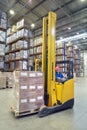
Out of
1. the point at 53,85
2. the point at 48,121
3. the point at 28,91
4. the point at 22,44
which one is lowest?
the point at 48,121

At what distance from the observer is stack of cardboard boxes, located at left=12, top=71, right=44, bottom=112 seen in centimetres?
387

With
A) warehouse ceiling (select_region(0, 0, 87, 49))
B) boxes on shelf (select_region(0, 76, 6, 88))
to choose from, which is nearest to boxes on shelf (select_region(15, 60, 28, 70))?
boxes on shelf (select_region(0, 76, 6, 88))

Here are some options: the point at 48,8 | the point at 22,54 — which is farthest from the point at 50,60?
the point at 48,8

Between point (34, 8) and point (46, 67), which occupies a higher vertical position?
point (34, 8)

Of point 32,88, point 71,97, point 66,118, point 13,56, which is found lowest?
point 66,118

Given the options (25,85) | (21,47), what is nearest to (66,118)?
(25,85)

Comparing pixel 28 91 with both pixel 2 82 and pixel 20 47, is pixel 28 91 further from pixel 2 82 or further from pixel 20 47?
pixel 20 47

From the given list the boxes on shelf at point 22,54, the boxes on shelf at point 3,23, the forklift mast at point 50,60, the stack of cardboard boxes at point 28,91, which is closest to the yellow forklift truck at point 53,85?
the forklift mast at point 50,60

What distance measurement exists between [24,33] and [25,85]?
7.32 meters

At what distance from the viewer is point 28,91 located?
3.99 m

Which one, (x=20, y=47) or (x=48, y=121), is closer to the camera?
(x=48, y=121)

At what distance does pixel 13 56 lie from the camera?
11.7 m

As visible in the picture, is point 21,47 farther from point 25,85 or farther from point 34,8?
point 25,85

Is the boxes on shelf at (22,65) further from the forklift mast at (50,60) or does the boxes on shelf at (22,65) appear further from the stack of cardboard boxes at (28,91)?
the stack of cardboard boxes at (28,91)
